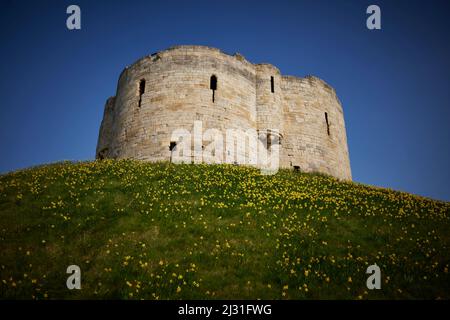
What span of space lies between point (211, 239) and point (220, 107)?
46.5ft

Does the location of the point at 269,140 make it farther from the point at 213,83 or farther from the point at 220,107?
the point at 213,83

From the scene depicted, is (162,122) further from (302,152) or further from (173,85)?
(302,152)

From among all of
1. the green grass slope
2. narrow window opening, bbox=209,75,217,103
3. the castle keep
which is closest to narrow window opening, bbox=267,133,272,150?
the castle keep

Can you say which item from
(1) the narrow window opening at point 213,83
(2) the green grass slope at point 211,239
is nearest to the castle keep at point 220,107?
(1) the narrow window opening at point 213,83

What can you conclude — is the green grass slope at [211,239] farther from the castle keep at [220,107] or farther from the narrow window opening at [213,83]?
the narrow window opening at [213,83]

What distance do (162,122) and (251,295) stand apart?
16412mm

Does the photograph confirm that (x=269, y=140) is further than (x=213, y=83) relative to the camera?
Yes

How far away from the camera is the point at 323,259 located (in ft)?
31.9

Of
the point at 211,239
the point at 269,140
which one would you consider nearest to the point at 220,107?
the point at 269,140

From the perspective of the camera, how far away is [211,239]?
10.7m

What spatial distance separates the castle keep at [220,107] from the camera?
75.6 feet

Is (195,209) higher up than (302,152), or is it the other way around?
(302,152)
